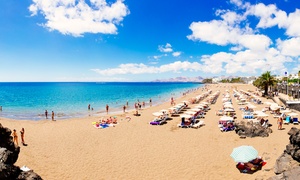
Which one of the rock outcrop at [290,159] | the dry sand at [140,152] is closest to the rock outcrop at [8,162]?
the dry sand at [140,152]

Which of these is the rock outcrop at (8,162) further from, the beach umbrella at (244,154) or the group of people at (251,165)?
the group of people at (251,165)

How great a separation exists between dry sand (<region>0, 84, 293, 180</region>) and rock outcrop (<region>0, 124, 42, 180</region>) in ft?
17.7

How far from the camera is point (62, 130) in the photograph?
2400 cm

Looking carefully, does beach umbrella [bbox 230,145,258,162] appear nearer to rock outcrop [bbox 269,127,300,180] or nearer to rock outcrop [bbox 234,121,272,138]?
rock outcrop [bbox 269,127,300,180]

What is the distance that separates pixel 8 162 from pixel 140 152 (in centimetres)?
1036

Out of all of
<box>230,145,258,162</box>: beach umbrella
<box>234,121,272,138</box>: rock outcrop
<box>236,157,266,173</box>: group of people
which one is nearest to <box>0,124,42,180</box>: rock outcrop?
<box>230,145,258,162</box>: beach umbrella

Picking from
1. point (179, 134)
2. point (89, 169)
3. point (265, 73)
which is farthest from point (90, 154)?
point (265, 73)

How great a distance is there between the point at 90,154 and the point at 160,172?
18.8ft

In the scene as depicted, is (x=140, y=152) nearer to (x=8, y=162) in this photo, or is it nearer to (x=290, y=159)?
(x=290, y=159)

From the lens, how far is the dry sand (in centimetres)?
1289

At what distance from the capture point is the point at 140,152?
16.3 metres

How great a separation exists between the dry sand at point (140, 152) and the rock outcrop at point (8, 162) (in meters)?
5.40

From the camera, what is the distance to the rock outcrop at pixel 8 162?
6.59 m

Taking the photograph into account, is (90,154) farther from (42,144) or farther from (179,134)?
(179,134)
